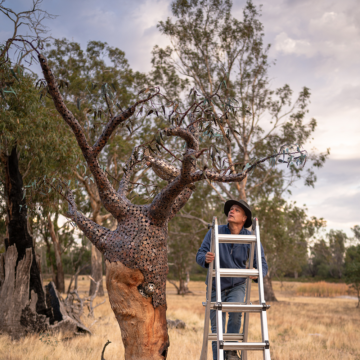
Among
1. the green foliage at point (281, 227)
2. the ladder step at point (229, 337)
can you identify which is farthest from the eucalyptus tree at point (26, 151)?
the green foliage at point (281, 227)

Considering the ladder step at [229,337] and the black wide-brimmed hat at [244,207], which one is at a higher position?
the black wide-brimmed hat at [244,207]

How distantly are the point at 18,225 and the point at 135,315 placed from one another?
523 cm

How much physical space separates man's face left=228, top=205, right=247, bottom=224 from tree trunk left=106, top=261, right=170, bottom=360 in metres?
1.24

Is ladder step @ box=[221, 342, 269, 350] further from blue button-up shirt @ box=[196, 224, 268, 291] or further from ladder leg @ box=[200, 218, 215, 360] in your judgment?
blue button-up shirt @ box=[196, 224, 268, 291]

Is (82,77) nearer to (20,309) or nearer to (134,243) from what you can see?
(20,309)

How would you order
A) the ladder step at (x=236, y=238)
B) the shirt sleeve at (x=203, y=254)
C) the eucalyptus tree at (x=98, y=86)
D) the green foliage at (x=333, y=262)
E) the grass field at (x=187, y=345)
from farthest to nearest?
the green foliage at (x=333, y=262), the eucalyptus tree at (x=98, y=86), the grass field at (x=187, y=345), the shirt sleeve at (x=203, y=254), the ladder step at (x=236, y=238)

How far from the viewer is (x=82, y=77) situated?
19.0 meters

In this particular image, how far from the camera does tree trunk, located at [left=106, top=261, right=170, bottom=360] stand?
3770 millimetres

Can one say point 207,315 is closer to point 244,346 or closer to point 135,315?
point 244,346

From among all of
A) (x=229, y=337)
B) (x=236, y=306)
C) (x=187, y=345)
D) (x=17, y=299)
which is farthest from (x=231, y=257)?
(x=17, y=299)

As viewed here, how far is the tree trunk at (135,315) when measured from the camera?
377 cm

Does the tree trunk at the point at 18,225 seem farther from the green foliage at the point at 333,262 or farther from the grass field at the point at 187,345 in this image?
the green foliage at the point at 333,262

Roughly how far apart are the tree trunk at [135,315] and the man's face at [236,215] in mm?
1240

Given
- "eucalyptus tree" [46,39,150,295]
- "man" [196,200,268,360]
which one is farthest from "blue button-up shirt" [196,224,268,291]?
"eucalyptus tree" [46,39,150,295]
